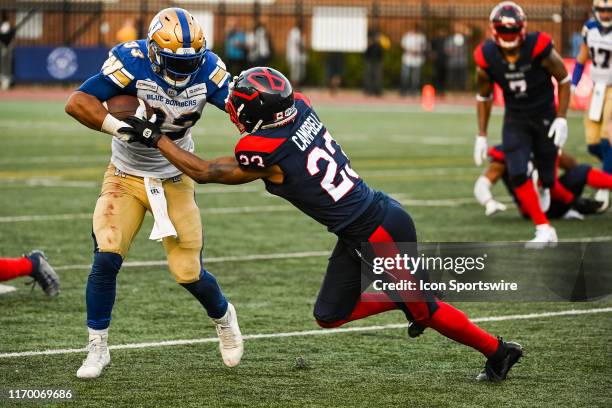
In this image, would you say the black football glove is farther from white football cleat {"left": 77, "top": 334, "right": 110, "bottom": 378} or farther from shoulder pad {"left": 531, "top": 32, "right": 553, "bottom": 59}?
shoulder pad {"left": 531, "top": 32, "right": 553, "bottom": 59}

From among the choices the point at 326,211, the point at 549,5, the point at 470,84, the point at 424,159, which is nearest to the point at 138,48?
the point at 326,211

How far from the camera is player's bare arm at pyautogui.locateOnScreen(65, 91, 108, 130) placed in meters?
5.93

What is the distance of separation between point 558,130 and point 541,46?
0.68 metres

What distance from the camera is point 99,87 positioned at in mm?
6082

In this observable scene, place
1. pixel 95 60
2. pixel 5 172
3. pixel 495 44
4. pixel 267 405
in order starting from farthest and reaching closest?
pixel 95 60, pixel 5 172, pixel 495 44, pixel 267 405

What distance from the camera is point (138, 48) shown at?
616cm

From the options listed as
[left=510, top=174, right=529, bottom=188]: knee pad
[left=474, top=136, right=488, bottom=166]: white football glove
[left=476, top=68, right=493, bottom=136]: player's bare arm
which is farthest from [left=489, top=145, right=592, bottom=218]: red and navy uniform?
A: [left=510, top=174, right=529, bottom=188]: knee pad

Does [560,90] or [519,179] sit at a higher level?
[560,90]

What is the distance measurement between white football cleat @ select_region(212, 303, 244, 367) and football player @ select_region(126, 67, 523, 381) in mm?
517

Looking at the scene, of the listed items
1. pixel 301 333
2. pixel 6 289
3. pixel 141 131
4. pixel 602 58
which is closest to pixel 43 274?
pixel 6 289

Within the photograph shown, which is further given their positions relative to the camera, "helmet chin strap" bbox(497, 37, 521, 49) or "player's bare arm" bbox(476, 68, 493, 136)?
"player's bare arm" bbox(476, 68, 493, 136)

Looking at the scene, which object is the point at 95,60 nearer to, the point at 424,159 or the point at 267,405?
the point at 424,159

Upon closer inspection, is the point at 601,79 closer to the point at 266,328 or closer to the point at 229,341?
the point at 266,328

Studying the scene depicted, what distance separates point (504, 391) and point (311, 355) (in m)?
1.13
